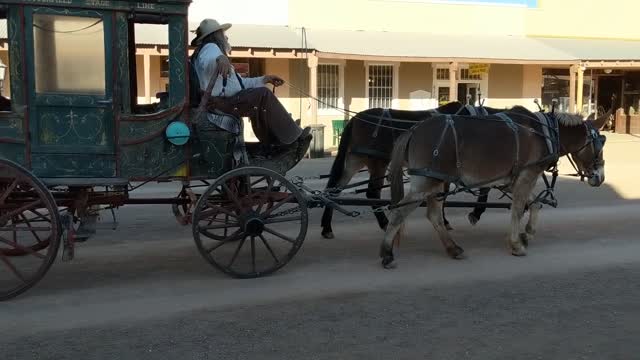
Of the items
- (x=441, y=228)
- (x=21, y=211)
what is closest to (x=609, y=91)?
(x=441, y=228)

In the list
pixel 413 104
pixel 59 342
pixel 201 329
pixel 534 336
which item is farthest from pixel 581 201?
pixel 413 104

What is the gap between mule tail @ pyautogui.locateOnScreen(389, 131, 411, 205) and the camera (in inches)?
266

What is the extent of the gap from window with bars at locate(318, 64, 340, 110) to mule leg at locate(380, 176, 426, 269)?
15.9 m

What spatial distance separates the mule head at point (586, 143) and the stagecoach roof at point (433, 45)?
12367 millimetres

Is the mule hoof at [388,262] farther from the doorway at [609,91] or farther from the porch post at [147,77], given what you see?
the doorway at [609,91]

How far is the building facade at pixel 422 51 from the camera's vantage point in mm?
20281

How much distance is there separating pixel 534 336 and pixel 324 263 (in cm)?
264

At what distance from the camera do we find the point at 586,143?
783cm

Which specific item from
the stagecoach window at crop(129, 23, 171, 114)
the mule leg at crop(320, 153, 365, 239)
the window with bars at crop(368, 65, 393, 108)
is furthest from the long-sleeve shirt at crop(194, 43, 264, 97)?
the window with bars at crop(368, 65, 393, 108)

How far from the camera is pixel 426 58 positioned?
2100 cm

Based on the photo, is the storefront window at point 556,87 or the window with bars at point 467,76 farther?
the storefront window at point 556,87

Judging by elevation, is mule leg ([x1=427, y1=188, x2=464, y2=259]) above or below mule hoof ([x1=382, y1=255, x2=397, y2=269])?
above

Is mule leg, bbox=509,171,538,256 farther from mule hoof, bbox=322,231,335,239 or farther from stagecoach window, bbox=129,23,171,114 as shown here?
stagecoach window, bbox=129,23,171,114

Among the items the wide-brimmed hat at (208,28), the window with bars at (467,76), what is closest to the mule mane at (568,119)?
the wide-brimmed hat at (208,28)
